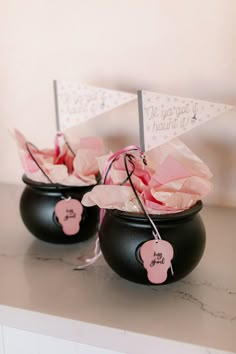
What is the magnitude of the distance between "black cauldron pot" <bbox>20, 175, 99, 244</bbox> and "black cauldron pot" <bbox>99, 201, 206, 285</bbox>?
0.48ft

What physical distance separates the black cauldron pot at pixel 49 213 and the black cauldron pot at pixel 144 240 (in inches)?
5.8

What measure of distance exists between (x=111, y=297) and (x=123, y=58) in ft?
1.91

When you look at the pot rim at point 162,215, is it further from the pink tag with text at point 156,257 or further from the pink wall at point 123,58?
the pink wall at point 123,58

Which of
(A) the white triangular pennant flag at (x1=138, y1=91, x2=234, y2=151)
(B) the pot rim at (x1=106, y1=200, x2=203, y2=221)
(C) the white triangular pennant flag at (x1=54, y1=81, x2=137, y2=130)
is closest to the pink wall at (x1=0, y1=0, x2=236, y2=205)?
(C) the white triangular pennant flag at (x1=54, y1=81, x2=137, y2=130)

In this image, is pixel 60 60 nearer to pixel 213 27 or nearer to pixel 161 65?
pixel 161 65

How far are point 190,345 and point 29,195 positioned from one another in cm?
45

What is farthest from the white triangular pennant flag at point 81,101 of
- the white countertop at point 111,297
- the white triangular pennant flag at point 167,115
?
the white countertop at point 111,297

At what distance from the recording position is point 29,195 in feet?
3.17

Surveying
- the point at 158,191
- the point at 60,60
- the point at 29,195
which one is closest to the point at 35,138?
the point at 60,60

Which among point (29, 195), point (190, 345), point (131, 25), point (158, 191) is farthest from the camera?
point (131, 25)

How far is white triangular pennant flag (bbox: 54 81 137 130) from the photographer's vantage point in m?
1.03

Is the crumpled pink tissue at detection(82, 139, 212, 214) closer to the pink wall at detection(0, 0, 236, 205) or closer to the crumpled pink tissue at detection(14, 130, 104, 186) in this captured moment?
the crumpled pink tissue at detection(14, 130, 104, 186)

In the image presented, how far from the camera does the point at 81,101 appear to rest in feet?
3.47

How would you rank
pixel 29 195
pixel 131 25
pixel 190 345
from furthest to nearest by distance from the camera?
pixel 131 25 < pixel 29 195 < pixel 190 345
